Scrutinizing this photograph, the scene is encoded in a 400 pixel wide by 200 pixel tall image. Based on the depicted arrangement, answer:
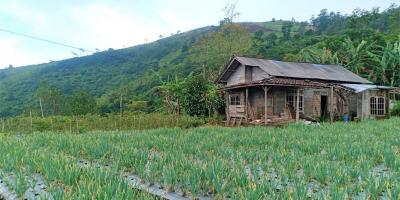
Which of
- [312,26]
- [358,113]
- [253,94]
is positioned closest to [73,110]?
[253,94]

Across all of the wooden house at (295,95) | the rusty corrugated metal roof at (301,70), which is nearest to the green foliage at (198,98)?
the wooden house at (295,95)

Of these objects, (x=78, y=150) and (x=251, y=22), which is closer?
(x=78, y=150)

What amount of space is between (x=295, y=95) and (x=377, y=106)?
535 centimetres

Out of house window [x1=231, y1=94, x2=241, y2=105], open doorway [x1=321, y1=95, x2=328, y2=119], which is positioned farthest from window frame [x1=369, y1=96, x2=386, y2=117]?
house window [x1=231, y1=94, x2=241, y2=105]

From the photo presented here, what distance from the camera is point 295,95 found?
2166cm

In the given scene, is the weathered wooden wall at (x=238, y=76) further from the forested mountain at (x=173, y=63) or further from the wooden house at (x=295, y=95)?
the forested mountain at (x=173, y=63)

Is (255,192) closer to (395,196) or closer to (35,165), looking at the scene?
(395,196)

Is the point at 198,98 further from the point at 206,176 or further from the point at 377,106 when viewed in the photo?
the point at 206,176

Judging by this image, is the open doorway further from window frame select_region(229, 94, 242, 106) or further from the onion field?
the onion field

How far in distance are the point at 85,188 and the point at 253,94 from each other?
18.8 meters

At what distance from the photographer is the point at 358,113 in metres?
23.2

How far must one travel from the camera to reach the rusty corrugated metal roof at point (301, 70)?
21.1 metres

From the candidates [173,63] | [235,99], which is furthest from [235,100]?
[173,63]

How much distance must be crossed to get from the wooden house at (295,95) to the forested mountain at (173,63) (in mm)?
6070
